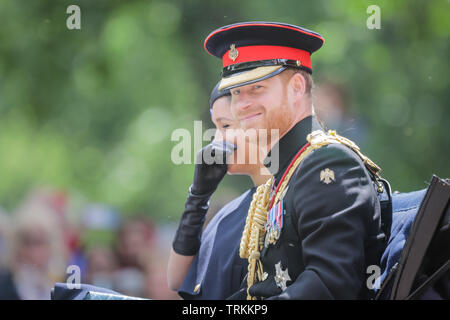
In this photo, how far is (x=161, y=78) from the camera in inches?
256

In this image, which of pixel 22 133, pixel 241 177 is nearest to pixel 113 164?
pixel 22 133

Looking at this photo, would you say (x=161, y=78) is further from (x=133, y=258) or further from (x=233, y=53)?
(x=233, y=53)

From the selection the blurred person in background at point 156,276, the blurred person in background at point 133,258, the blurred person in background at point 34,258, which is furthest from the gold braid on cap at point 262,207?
the blurred person in background at point 133,258

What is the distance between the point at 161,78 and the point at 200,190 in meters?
4.16

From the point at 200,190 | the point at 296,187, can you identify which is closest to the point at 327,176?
the point at 296,187

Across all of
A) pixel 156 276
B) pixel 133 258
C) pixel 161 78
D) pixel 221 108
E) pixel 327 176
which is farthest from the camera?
pixel 161 78

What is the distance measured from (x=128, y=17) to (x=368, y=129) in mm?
2988

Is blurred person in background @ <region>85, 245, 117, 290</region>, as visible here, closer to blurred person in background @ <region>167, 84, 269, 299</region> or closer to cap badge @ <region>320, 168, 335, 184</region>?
blurred person in background @ <region>167, 84, 269, 299</region>

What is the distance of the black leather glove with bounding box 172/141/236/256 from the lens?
246cm

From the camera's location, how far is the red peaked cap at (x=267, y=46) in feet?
7.32

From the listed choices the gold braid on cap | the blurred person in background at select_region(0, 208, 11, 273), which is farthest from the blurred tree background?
the gold braid on cap
